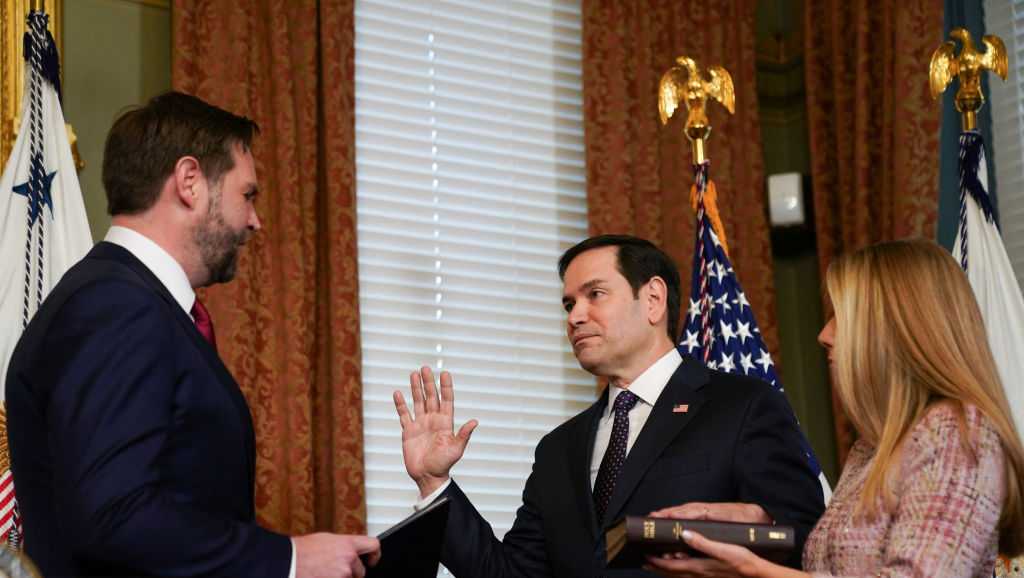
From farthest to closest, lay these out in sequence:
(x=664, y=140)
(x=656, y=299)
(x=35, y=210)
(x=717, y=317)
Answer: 1. (x=664, y=140)
2. (x=717, y=317)
3. (x=35, y=210)
4. (x=656, y=299)

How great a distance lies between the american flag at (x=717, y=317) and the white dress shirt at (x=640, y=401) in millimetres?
1288

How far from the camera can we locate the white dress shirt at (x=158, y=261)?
2773 millimetres

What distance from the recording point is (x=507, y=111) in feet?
20.2

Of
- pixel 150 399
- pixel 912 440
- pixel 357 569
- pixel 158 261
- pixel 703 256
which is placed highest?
pixel 703 256

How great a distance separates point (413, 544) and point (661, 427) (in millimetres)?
973

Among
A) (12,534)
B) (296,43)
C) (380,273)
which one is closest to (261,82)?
(296,43)

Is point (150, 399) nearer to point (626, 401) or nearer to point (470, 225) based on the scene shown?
point (626, 401)

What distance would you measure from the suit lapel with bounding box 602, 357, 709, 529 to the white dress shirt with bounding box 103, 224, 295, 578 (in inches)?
51.8

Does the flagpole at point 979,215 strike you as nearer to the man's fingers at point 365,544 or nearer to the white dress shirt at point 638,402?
the white dress shirt at point 638,402

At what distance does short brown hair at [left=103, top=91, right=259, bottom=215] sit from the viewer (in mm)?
2838

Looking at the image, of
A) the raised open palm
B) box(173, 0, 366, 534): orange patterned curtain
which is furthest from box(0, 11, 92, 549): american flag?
the raised open palm

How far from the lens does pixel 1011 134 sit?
18.9 feet

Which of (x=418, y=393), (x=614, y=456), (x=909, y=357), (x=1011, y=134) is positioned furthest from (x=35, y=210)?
(x=1011, y=134)

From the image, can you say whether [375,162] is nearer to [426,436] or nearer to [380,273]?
[380,273]
